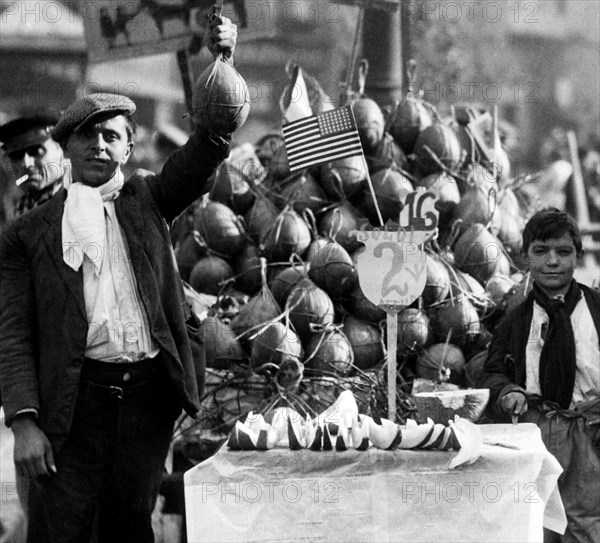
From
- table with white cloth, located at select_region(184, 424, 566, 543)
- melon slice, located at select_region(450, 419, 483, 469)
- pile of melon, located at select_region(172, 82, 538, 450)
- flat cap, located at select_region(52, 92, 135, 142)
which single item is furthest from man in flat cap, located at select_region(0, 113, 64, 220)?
melon slice, located at select_region(450, 419, 483, 469)

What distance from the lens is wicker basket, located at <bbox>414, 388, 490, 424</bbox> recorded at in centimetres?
371

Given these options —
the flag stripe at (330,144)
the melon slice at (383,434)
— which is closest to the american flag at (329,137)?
the flag stripe at (330,144)

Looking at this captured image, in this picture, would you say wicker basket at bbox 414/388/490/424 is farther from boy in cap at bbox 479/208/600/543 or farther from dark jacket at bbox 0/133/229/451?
dark jacket at bbox 0/133/229/451

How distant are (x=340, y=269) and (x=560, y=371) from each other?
1.19 m

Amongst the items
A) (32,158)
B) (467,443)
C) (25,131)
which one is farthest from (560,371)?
(25,131)

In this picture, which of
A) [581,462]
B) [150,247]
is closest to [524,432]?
[581,462]

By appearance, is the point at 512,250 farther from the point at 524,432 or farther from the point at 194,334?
the point at 194,334

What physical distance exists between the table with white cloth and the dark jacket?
1.16 feet

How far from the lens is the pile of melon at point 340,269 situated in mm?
4547

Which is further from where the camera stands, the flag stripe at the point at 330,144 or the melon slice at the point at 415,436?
the flag stripe at the point at 330,144

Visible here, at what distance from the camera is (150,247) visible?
3.34 meters

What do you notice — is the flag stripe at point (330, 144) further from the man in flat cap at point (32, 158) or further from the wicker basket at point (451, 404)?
the wicker basket at point (451, 404)

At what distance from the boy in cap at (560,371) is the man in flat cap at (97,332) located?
1304 mm

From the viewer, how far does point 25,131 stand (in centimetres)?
480
